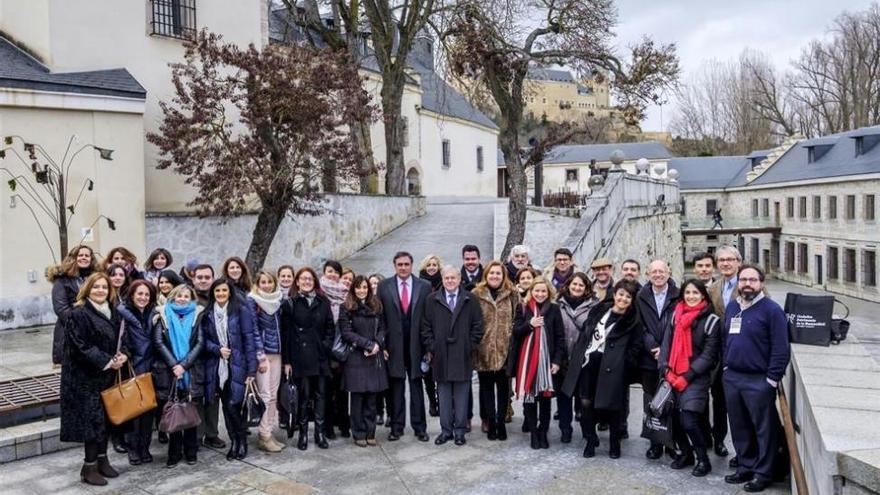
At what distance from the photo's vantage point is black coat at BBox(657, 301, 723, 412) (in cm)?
590

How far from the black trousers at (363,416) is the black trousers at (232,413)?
3.42ft

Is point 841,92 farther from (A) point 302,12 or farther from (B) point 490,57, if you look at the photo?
(B) point 490,57

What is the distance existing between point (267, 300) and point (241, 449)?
1370 millimetres

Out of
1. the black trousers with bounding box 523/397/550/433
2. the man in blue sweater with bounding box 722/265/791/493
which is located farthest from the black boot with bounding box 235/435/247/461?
the man in blue sweater with bounding box 722/265/791/493

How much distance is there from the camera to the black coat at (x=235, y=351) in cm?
652

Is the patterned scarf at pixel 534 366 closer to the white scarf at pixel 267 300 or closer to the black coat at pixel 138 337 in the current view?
the white scarf at pixel 267 300

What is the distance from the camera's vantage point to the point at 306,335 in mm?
6836

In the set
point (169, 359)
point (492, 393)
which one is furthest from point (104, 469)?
point (492, 393)

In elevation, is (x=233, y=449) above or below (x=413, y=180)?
below

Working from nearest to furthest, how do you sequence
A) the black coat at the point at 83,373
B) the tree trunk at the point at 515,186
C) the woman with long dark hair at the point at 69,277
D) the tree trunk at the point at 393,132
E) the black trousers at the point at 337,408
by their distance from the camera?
1. the black coat at the point at 83,373
2. the black trousers at the point at 337,408
3. the woman with long dark hair at the point at 69,277
4. the tree trunk at the point at 515,186
5. the tree trunk at the point at 393,132

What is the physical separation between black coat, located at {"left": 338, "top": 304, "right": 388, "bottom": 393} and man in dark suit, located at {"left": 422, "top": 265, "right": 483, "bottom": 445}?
490mm

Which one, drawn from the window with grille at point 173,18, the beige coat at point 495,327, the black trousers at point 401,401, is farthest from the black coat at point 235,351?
the window with grille at point 173,18

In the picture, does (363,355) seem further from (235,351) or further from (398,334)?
(235,351)

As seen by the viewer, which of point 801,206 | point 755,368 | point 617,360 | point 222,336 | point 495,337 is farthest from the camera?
point 801,206
